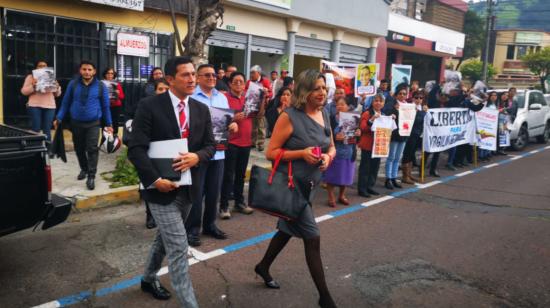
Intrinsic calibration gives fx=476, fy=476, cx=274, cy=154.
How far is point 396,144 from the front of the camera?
328 inches

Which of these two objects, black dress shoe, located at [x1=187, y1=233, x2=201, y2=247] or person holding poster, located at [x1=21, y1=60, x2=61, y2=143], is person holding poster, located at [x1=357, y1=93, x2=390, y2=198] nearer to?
black dress shoe, located at [x1=187, y1=233, x2=201, y2=247]

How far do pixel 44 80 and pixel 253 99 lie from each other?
4.13 m

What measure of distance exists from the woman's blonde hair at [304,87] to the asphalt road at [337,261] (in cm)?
161

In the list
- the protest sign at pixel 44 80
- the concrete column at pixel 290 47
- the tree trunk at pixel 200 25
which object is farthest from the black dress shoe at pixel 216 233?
the concrete column at pixel 290 47

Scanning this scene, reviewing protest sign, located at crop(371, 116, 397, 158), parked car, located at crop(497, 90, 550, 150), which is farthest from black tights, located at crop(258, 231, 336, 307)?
parked car, located at crop(497, 90, 550, 150)

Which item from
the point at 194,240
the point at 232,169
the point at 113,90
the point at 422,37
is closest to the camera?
the point at 194,240

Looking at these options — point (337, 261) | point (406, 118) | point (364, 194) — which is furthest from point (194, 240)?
point (406, 118)

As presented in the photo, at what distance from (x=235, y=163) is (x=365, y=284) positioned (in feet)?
8.64

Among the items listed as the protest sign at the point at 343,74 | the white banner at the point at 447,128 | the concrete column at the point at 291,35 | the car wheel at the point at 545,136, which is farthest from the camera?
the car wheel at the point at 545,136

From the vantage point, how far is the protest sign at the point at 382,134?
7704 millimetres

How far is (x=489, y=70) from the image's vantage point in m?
44.0

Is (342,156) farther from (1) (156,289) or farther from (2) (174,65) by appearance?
(2) (174,65)

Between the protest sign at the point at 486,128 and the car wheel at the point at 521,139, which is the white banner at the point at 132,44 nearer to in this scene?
the protest sign at the point at 486,128

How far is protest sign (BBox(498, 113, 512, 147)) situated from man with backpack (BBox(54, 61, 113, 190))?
1012cm
